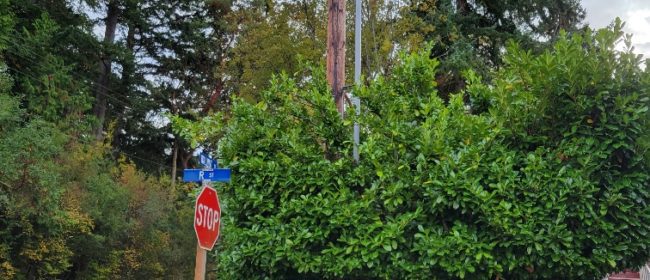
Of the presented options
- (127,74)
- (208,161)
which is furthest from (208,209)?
(127,74)

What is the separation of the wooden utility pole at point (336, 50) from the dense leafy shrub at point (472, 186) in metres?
1.14

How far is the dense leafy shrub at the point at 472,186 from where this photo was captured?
17.0 feet

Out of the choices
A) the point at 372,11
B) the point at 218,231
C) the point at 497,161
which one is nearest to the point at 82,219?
the point at 372,11

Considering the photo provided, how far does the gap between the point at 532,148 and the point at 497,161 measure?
54cm

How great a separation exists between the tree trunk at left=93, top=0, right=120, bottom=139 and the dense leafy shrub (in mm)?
19643

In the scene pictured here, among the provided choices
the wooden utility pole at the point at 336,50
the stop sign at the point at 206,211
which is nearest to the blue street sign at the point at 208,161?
the stop sign at the point at 206,211

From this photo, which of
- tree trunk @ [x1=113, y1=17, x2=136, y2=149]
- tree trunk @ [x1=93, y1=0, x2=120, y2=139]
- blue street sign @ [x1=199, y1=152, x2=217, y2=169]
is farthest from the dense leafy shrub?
tree trunk @ [x1=93, y1=0, x2=120, y2=139]

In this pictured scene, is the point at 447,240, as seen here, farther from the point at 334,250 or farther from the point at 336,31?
the point at 336,31

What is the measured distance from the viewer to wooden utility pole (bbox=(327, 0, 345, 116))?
7371mm

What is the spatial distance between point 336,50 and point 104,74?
1945 centimetres

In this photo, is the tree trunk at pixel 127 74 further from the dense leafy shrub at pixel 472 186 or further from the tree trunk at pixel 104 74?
the dense leafy shrub at pixel 472 186

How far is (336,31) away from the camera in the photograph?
7.73 meters

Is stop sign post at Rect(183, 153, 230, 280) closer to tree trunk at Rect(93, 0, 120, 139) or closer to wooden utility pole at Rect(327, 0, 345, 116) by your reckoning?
wooden utility pole at Rect(327, 0, 345, 116)

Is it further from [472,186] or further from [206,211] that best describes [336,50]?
[472,186]
